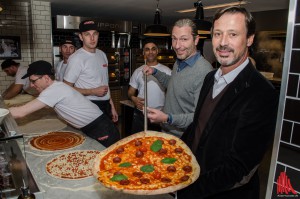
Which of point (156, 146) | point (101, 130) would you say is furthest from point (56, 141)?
point (156, 146)

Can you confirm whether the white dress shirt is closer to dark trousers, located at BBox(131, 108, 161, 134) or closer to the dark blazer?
the dark blazer

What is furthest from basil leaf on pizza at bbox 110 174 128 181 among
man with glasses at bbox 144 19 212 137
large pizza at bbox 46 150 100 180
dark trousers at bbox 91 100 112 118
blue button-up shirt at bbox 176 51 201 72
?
dark trousers at bbox 91 100 112 118

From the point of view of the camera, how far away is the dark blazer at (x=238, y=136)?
1292 mm

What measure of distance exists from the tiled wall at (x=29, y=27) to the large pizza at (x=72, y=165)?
14.5 ft

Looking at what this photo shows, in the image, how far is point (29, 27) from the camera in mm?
6012

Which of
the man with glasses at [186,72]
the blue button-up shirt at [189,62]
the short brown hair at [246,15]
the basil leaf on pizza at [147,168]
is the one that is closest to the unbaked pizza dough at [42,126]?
the man with glasses at [186,72]

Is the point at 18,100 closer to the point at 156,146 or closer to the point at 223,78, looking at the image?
the point at 156,146

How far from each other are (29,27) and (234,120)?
5.91 metres

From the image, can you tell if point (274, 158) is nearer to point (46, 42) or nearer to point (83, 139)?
point (83, 139)

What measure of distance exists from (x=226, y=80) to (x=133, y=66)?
6386mm

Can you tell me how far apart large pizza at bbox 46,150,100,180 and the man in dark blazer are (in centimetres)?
79

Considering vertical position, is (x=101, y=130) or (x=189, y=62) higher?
(x=189, y=62)

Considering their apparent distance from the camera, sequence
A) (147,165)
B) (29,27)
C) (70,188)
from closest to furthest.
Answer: (147,165) → (70,188) → (29,27)

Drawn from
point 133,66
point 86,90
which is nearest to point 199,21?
point 86,90
